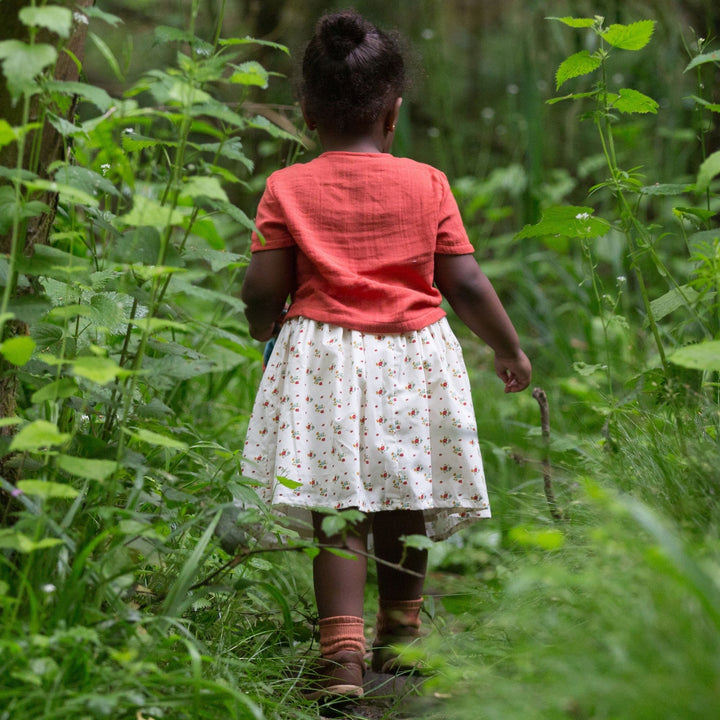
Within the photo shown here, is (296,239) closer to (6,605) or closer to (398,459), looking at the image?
(398,459)

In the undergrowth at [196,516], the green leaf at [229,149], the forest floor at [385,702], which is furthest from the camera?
the forest floor at [385,702]

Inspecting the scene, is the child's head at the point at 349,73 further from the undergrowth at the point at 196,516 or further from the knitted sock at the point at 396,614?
the knitted sock at the point at 396,614

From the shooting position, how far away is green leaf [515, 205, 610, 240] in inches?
76.2

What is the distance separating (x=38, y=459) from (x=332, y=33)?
1.09 meters

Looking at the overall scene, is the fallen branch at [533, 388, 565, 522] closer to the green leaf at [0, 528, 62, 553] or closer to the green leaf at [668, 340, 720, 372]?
the green leaf at [668, 340, 720, 372]

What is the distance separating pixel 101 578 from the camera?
1304mm

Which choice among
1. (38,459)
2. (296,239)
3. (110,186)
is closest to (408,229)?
(296,239)

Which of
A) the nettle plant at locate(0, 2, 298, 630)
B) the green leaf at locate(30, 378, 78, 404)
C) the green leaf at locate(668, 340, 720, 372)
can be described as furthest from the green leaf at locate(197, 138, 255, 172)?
the green leaf at locate(668, 340, 720, 372)

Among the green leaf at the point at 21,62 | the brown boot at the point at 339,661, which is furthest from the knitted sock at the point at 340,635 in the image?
the green leaf at the point at 21,62

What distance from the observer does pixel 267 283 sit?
6.42ft

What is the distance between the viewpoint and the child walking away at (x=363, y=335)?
6.13ft

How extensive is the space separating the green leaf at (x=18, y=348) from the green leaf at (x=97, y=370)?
0.07m

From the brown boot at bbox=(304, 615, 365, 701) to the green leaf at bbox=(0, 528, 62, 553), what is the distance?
2.20 ft

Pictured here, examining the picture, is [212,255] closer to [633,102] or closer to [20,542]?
[20,542]
